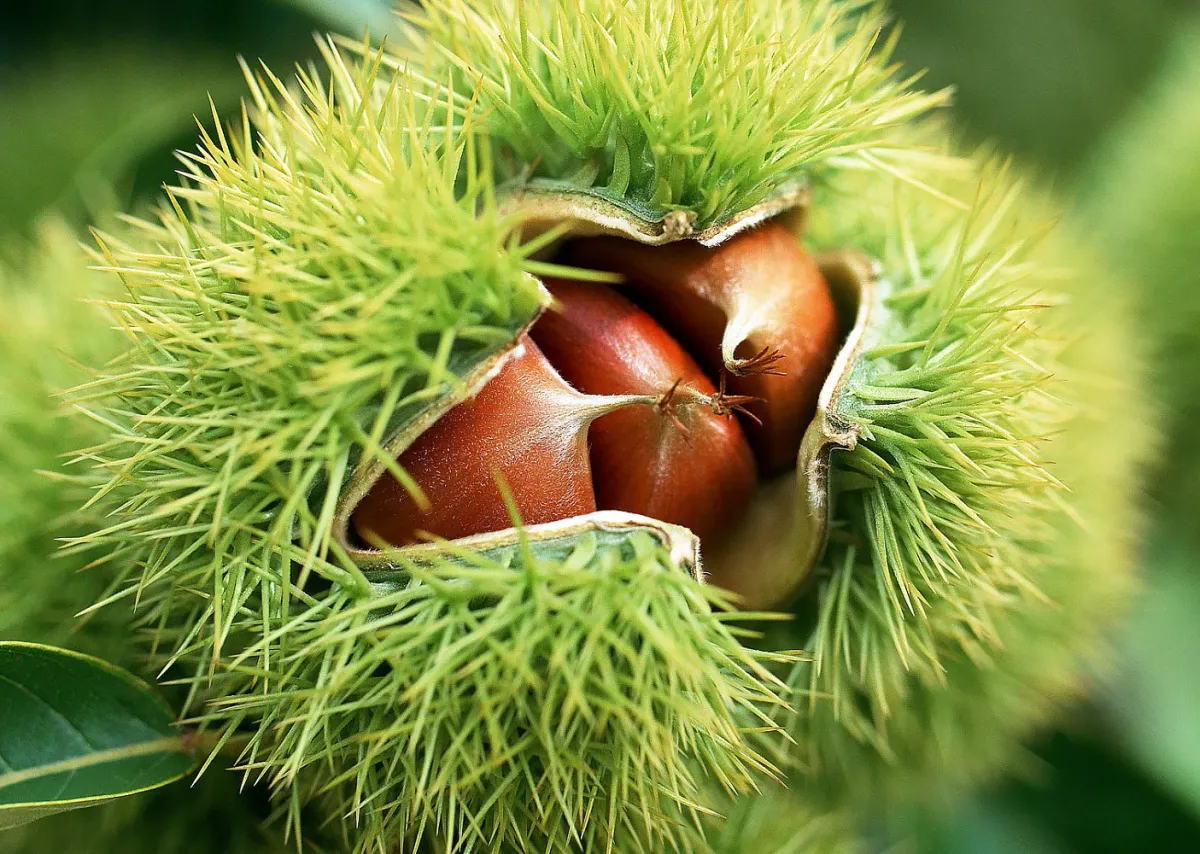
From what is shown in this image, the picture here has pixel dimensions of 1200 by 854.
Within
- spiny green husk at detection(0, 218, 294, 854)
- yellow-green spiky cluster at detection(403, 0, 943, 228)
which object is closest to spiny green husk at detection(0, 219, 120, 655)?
spiny green husk at detection(0, 218, 294, 854)

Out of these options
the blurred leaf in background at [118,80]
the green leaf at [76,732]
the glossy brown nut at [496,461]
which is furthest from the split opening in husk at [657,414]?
the blurred leaf in background at [118,80]

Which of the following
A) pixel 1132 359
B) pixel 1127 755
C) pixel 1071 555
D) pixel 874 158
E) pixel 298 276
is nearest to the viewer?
pixel 298 276

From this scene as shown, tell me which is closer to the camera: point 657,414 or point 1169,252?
point 657,414

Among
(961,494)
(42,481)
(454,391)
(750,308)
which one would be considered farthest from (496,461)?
(42,481)

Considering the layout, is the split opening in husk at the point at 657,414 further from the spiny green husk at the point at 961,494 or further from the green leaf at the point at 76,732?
the green leaf at the point at 76,732

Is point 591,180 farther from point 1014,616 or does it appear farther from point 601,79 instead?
point 1014,616

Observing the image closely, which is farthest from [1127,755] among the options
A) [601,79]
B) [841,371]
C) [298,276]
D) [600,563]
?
[298,276]

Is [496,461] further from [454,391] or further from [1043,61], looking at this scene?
[1043,61]
